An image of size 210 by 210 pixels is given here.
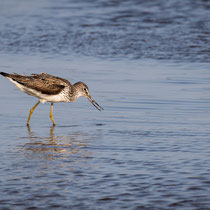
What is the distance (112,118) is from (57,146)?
1.80 m

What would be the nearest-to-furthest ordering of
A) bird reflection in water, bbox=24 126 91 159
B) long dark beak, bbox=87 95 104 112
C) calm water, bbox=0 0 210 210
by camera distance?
1. calm water, bbox=0 0 210 210
2. bird reflection in water, bbox=24 126 91 159
3. long dark beak, bbox=87 95 104 112

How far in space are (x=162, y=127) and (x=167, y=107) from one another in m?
1.33

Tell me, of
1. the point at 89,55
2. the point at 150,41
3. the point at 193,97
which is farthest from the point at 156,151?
the point at 150,41

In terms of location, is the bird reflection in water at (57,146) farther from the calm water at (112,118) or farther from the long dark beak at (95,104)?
the long dark beak at (95,104)

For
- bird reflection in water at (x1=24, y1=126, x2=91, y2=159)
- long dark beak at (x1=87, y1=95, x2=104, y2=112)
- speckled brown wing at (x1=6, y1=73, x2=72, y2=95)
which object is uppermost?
speckled brown wing at (x1=6, y1=73, x2=72, y2=95)

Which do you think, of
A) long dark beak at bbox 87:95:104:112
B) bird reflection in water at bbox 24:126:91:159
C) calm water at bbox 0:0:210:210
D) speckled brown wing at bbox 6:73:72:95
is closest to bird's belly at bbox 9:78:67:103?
speckled brown wing at bbox 6:73:72:95

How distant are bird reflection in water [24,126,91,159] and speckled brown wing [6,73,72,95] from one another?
4.29 ft

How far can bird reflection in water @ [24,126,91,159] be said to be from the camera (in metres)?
7.17

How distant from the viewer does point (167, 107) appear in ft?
32.0

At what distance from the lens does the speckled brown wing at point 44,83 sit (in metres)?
9.57

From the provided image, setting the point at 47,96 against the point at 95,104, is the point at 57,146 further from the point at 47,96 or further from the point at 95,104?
the point at 95,104

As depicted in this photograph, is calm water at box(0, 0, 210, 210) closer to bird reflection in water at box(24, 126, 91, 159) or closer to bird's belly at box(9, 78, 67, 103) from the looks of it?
bird reflection in water at box(24, 126, 91, 159)

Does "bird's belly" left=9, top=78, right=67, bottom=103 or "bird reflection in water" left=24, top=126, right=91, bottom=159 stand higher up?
"bird's belly" left=9, top=78, right=67, bottom=103

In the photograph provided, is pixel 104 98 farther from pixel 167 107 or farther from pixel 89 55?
pixel 89 55
